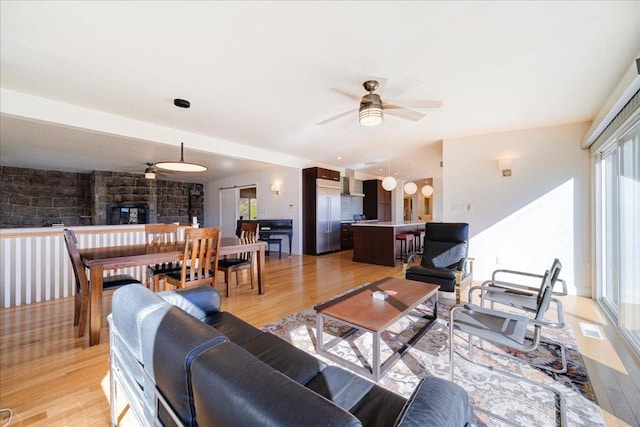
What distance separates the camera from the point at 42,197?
23.1 ft

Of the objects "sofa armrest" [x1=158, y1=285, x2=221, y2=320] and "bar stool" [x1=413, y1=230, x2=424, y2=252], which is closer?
"sofa armrest" [x1=158, y1=285, x2=221, y2=320]

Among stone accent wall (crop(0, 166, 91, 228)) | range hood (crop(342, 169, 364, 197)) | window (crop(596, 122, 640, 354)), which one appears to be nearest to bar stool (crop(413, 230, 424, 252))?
range hood (crop(342, 169, 364, 197))

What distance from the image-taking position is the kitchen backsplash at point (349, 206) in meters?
8.66

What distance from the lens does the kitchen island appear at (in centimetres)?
551

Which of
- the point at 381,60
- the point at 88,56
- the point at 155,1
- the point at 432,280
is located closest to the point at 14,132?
the point at 88,56

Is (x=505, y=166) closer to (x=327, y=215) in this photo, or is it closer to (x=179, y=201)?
(x=327, y=215)

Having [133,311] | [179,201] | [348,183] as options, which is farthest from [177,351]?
[179,201]

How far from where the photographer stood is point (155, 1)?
165cm

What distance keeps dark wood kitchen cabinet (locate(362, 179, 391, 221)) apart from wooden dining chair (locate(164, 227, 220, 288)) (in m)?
7.12

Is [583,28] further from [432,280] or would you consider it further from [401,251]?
[401,251]

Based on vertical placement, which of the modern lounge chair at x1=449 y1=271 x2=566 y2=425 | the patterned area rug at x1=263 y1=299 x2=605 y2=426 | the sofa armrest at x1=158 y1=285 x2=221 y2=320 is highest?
the sofa armrest at x1=158 y1=285 x2=221 y2=320

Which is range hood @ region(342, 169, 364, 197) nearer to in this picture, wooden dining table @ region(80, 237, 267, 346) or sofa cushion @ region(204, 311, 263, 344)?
wooden dining table @ region(80, 237, 267, 346)

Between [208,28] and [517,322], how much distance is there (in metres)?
3.09

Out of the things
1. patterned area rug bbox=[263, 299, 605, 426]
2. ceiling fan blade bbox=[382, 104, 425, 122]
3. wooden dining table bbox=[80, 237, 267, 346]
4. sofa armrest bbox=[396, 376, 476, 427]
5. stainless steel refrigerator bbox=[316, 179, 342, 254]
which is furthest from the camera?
stainless steel refrigerator bbox=[316, 179, 342, 254]
